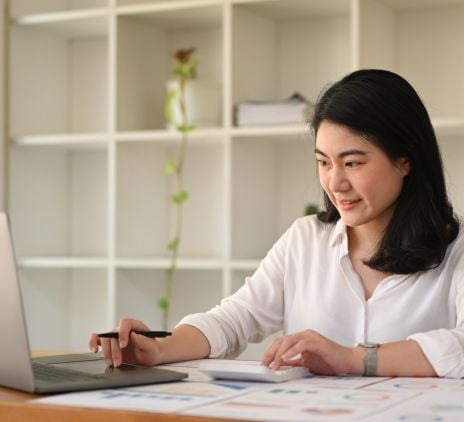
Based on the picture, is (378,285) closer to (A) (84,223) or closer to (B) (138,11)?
(B) (138,11)

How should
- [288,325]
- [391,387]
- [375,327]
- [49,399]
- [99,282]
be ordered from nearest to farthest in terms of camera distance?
[49,399]
[391,387]
[375,327]
[288,325]
[99,282]

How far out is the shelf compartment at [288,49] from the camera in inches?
145

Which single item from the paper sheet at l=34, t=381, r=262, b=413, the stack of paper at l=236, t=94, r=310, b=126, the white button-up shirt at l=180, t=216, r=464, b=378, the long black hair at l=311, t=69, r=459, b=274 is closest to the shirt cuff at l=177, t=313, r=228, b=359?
the white button-up shirt at l=180, t=216, r=464, b=378

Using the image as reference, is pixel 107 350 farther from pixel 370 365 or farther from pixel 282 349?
pixel 370 365

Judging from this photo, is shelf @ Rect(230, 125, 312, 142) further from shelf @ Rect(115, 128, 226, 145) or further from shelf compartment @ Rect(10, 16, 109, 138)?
shelf compartment @ Rect(10, 16, 109, 138)

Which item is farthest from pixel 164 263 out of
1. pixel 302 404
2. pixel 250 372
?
pixel 302 404

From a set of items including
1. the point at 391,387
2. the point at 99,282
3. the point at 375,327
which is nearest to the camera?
the point at 391,387

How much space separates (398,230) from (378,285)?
134 mm

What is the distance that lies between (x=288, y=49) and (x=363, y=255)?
5.75ft

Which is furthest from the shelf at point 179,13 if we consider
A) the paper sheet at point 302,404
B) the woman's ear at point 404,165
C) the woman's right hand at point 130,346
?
the paper sheet at point 302,404

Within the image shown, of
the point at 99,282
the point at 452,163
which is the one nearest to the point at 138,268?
the point at 99,282

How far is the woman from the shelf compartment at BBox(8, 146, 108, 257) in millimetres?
1913

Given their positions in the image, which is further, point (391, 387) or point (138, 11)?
point (138, 11)

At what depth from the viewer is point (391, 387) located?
5.52 ft
